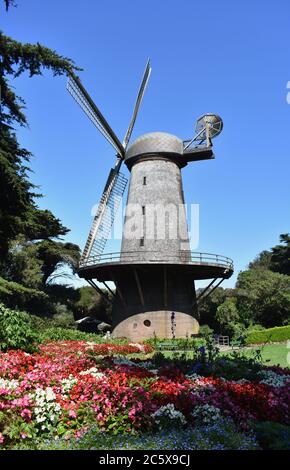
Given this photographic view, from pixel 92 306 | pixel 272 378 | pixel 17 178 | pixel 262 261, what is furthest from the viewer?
pixel 262 261

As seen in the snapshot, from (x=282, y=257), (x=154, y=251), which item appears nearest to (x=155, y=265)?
(x=154, y=251)

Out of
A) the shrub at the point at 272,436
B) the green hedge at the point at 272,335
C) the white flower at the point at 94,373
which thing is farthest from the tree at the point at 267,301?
the shrub at the point at 272,436

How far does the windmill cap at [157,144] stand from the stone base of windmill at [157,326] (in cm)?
1055

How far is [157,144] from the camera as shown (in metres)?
27.5

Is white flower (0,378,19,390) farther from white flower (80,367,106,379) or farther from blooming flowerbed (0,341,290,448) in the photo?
white flower (80,367,106,379)

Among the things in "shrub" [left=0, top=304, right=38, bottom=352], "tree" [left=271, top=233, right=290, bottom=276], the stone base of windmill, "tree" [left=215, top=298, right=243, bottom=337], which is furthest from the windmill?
"tree" [left=271, top=233, right=290, bottom=276]

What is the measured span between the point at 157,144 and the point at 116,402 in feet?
75.4

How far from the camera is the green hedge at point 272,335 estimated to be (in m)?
23.9

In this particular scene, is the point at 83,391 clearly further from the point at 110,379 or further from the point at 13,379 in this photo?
the point at 13,379

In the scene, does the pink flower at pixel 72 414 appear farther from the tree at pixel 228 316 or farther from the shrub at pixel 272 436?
the tree at pixel 228 316

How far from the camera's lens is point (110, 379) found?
23.6ft

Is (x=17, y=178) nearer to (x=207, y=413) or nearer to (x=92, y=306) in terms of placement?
(x=207, y=413)

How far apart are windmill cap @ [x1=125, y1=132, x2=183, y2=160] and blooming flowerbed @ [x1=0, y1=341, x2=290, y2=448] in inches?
831

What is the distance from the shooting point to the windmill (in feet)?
81.0
